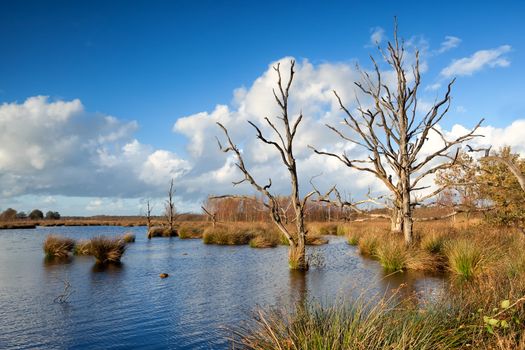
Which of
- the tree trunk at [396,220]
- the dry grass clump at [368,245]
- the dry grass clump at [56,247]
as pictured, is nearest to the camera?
the dry grass clump at [368,245]

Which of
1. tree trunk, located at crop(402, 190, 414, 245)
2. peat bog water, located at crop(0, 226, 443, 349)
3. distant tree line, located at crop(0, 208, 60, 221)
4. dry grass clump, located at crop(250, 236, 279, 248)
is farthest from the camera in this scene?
distant tree line, located at crop(0, 208, 60, 221)

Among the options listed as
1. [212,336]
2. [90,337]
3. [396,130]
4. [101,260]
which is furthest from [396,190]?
[101,260]

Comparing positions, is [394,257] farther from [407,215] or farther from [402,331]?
[402,331]

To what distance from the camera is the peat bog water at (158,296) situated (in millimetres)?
6965

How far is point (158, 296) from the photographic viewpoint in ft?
33.9

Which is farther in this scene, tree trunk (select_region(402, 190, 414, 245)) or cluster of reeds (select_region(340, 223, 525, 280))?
tree trunk (select_region(402, 190, 414, 245))

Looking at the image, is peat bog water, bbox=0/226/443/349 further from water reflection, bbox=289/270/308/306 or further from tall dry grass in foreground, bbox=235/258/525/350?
tall dry grass in foreground, bbox=235/258/525/350

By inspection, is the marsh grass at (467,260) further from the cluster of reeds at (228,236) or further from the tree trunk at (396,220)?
the cluster of reeds at (228,236)

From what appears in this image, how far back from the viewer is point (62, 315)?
27.4ft

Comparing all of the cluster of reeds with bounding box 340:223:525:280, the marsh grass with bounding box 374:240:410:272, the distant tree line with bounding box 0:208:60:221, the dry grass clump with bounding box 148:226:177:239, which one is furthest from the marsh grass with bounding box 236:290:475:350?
the distant tree line with bounding box 0:208:60:221

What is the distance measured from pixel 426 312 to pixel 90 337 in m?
5.52

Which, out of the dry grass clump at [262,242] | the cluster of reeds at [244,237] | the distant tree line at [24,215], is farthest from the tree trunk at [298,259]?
the distant tree line at [24,215]

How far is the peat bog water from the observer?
696cm

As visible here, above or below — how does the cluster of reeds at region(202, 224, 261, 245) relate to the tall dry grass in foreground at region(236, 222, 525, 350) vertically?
below
